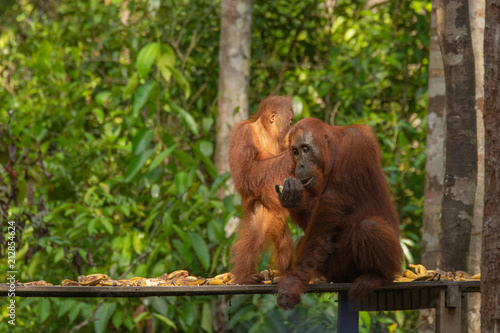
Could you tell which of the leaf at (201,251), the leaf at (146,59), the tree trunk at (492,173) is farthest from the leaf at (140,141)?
the tree trunk at (492,173)

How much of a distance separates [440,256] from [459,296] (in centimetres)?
70

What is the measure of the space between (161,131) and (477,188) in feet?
7.07

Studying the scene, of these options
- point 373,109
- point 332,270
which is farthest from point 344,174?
point 373,109

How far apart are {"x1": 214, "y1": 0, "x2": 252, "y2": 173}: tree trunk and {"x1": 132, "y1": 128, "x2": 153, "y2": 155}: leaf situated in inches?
29.2

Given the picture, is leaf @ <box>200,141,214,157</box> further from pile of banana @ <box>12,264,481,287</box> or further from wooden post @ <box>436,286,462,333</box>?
wooden post @ <box>436,286,462,333</box>

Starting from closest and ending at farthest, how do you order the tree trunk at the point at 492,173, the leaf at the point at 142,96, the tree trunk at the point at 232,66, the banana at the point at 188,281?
the tree trunk at the point at 492,173
the banana at the point at 188,281
the leaf at the point at 142,96
the tree trunk at the point at 232,66

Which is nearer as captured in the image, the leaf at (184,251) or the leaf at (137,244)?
the leaf at (184,251)

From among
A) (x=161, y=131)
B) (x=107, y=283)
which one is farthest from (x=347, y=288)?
(x=161, y=131)

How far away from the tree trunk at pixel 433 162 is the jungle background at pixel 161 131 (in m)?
0.51

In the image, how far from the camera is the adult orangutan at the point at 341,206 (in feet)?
8.27

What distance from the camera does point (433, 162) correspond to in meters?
3.99

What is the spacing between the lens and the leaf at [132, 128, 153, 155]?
399 cm

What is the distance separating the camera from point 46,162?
4445 mm

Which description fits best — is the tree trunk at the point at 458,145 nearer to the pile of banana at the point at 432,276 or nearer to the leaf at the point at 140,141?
the pile of banana at the point at 432,276
